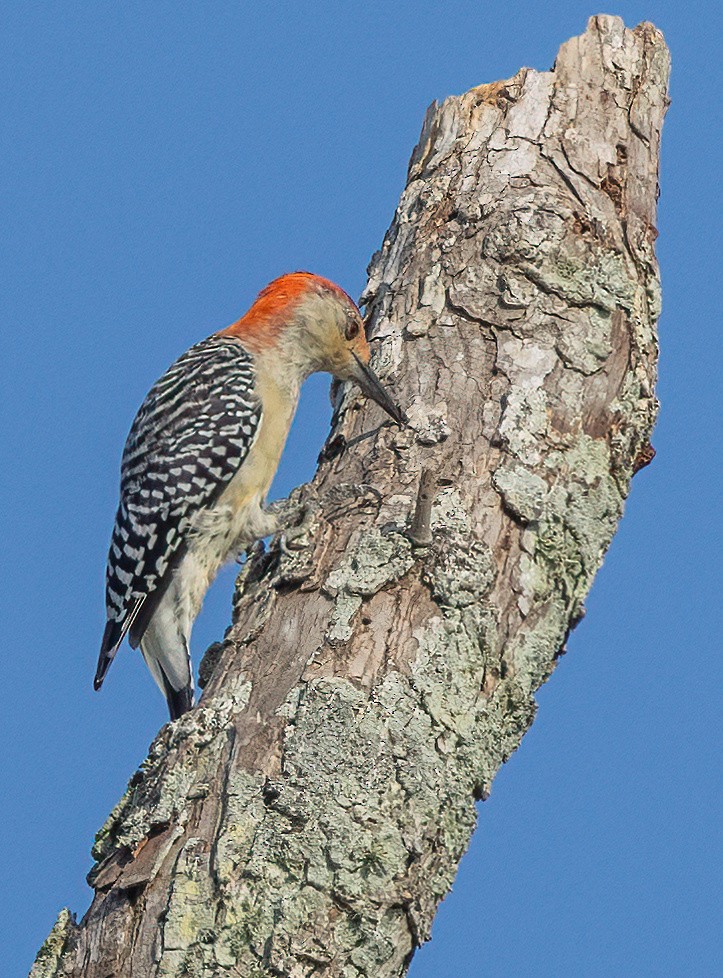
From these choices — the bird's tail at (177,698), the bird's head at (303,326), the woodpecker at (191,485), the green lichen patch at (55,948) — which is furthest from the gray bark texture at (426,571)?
the bird's tail at (177,698)

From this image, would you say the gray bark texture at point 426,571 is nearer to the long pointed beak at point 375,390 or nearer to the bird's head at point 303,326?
the long pointed beak at point 375,390

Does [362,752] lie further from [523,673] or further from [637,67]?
[637,67]

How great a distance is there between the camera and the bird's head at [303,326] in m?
5.93

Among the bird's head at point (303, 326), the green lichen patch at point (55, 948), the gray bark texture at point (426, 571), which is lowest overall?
the green lichen patch at point (55, 948)

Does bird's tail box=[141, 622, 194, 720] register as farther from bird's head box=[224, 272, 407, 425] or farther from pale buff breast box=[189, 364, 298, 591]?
bird's head box=[224, 272, 407, 425]

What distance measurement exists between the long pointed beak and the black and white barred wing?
39.1 inches

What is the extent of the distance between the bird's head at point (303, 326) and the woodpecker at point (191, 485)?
11 mm

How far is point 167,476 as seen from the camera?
6.04 meters

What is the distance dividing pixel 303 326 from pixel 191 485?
107cm

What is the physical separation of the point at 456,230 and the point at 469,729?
2239 millimetres

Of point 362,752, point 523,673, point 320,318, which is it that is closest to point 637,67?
point 320,318

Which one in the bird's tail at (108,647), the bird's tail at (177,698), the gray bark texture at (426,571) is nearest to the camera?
the gray bark texture at (426,571)

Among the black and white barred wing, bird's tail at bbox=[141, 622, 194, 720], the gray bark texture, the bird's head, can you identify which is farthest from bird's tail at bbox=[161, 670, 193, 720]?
the bird's head

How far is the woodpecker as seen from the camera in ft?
19.6
